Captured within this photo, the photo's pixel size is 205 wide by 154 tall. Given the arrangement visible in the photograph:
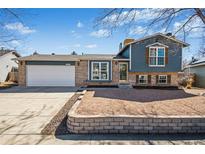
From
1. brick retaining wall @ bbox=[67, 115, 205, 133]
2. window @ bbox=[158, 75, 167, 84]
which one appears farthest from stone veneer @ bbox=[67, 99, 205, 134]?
window @ bbox=[158, 75, 167, 84]

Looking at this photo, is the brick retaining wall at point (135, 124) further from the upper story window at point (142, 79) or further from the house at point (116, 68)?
the upper story window at point (142, 79)

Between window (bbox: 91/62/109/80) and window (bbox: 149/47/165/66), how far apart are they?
4172 mm

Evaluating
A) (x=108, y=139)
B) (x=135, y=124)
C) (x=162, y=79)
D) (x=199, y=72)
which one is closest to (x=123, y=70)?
(x=162, y=79)

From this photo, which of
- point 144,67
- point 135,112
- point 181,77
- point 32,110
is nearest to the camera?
point 135,112

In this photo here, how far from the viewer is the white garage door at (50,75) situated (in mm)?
18405

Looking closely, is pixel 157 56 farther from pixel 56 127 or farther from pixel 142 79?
pixel 56 127

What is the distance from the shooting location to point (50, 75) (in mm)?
18516

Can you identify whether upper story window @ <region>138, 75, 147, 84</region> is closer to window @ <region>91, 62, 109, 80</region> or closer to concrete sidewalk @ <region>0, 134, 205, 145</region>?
window @ <region>91, 62, 109, 80</region>

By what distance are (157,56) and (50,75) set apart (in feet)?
33.4

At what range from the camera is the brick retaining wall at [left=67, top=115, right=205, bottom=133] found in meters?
4.99

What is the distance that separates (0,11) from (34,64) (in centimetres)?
1141
